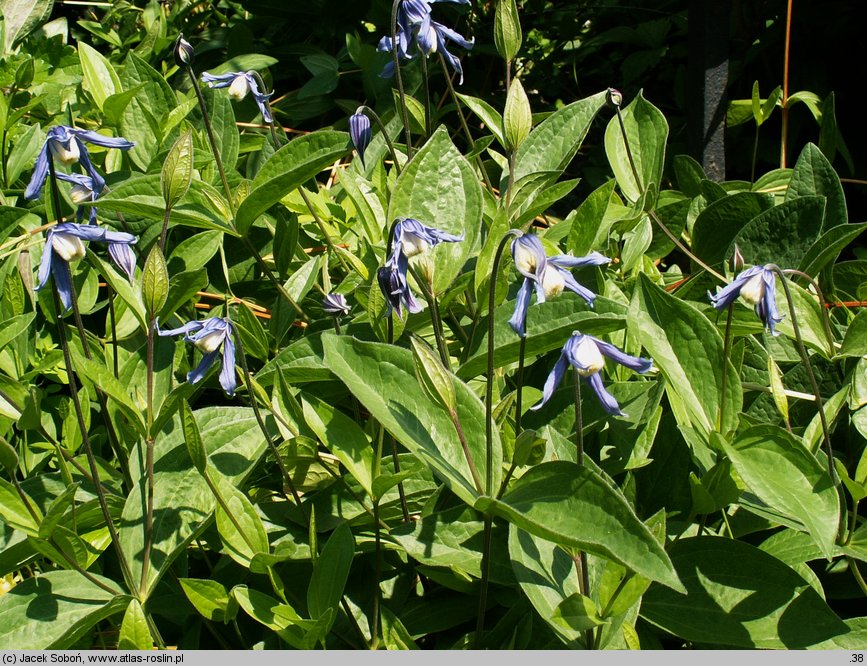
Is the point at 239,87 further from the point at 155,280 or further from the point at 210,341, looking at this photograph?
the point at 210,341

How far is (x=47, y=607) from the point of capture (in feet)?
4.80

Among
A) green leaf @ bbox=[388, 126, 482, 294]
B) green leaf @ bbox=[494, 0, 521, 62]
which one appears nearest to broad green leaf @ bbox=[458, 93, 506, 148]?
green leaf @ bbox=[494, 0, 521, 62]

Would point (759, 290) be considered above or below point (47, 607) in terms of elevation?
above

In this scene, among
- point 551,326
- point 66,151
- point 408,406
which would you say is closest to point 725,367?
point 551,326

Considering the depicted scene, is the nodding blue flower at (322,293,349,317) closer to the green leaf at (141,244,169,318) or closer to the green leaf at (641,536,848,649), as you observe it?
the green leaf at (141,244,169,318)

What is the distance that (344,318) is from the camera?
1.97 meters

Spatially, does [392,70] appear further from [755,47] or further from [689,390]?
[755,47]

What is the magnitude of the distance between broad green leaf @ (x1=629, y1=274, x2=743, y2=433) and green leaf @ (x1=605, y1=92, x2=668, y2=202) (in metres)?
0.72

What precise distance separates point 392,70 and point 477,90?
4.82 feet

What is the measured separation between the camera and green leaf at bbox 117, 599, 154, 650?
4.28ft

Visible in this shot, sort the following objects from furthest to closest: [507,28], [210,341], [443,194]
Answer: [507,28] → [443,194] → [210,341]

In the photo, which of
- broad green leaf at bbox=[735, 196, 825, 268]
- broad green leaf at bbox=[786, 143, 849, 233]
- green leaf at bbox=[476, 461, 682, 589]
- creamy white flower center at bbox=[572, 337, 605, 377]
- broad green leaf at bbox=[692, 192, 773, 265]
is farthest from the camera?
broad green leaf at bbox=[692, 192, 773, 265]

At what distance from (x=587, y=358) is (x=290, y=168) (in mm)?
913
